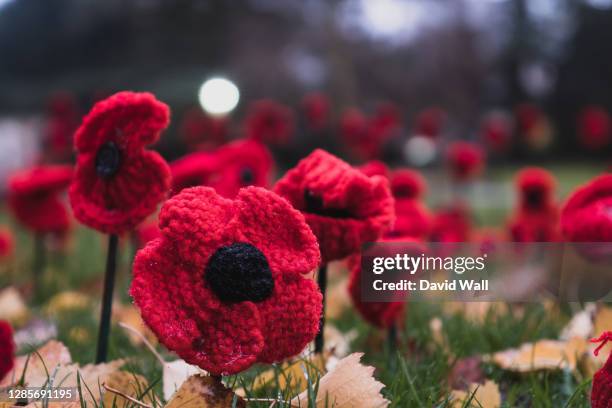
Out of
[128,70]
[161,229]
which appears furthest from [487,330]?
[128,70]

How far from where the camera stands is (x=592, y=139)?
4215 millimetres

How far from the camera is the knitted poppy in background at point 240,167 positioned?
127 centimetres

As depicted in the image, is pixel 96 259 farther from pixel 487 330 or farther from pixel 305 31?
pixel 305 31

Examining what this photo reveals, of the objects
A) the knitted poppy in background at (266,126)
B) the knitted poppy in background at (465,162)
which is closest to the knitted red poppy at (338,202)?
the knitted poppy in background at (266,126)

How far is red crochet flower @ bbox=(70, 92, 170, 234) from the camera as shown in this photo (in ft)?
2.98

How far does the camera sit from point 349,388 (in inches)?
31.0

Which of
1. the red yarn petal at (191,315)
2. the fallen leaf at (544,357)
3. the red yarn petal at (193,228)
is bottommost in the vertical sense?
the fallen leaf at (544,357)

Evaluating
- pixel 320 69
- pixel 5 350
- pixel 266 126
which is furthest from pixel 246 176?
pixel 320 69

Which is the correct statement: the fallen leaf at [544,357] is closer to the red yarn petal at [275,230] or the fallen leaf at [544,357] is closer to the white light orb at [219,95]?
the red yarn petal at [275,230]

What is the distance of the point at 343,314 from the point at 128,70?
5024 mm

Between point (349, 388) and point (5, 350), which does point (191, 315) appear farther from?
point (5, 350)

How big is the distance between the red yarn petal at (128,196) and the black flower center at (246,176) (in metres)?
0.33

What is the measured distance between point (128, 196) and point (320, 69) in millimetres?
7846

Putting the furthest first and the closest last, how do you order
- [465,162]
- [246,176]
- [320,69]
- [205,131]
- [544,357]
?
1. [320,69]
2. [465,162]
3. [205,131]
4. [246,176]
5. [544,357]
